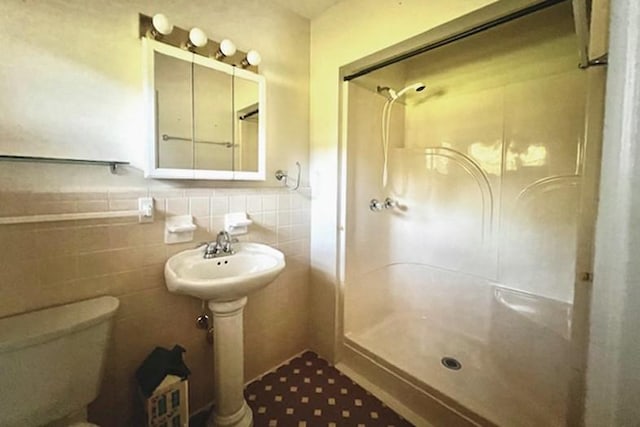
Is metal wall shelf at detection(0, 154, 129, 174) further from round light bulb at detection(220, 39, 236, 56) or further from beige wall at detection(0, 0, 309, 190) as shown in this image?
round light bulb at detection(220, 39, 236, 56)

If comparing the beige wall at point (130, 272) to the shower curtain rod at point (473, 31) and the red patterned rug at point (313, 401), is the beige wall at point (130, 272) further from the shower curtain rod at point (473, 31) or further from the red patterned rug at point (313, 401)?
the shower curtain rod at point (473, 31)

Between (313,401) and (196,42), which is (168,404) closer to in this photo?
(313,401)

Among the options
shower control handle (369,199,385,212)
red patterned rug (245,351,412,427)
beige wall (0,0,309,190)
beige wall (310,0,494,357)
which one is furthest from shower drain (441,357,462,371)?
beige wall (0,0,309,190)

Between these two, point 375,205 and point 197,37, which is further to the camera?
point 375,205

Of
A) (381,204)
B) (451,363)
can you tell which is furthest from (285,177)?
(451,363)

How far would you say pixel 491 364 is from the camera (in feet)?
5.60

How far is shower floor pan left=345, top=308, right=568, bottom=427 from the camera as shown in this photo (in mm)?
1348

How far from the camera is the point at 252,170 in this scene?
159 centimetres

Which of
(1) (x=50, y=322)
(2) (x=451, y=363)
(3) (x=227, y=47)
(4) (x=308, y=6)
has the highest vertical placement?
(4) (x=308, y=6)

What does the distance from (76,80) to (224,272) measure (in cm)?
100

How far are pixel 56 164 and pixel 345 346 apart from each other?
180cm

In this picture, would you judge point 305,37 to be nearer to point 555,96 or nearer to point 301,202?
point 301,202

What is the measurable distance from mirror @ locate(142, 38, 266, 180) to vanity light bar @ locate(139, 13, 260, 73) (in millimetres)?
35

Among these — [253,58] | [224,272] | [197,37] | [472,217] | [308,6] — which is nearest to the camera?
[197,37]
